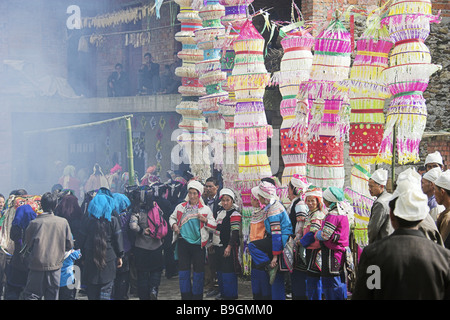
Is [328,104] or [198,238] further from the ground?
[328,104]

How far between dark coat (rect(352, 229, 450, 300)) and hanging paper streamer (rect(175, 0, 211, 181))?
6743 mm

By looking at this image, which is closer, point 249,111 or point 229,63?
point 249,111

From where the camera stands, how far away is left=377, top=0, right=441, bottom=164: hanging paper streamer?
7.84 meters

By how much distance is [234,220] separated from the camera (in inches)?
319

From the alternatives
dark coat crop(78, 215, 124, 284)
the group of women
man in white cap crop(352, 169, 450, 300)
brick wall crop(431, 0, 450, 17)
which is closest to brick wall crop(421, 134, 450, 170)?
brick wall crop(431, 0, 450, 17)

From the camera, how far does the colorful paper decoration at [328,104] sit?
8188mm

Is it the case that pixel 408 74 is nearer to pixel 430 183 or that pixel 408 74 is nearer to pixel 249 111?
pixel 430 183

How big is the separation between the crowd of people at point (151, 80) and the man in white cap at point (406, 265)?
1179 centimetres

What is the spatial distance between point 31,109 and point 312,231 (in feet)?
39.2

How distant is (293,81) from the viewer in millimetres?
9008

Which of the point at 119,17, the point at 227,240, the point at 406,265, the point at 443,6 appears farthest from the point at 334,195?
the point at 119,17

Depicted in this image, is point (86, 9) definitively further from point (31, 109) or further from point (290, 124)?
point (290, 124)

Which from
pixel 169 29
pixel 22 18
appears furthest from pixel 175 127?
pixel 22 18

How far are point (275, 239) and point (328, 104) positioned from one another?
1.88 meters
